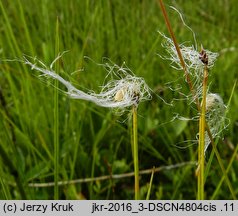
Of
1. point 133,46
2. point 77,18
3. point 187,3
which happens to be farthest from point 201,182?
point 187,3

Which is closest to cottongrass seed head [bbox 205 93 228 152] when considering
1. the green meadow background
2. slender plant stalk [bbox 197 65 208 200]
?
slender plant stalk [bbox 197 65 208 200]

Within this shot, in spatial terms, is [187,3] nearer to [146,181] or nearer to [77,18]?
[77,18]

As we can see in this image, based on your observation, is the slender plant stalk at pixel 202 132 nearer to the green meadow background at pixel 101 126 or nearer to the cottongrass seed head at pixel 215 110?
the cottongrass seed head at pixel 215 110

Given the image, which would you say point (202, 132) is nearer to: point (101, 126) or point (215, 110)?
point (215, 110)

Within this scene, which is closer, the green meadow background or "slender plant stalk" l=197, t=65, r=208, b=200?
"slender plant stalk" l=197, t=65, r=208, b=200

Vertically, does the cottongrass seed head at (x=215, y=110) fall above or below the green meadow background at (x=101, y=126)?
above

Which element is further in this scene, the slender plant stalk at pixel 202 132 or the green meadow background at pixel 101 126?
the green meadow background at pixel 101 126

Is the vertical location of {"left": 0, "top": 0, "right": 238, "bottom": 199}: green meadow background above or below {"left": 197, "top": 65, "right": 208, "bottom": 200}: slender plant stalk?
below

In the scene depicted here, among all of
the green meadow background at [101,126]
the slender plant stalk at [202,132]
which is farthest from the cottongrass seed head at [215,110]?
the green meadow background at [101,126]

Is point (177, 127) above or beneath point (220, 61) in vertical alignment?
beneath

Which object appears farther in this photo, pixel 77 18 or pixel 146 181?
→ pixel 77 18

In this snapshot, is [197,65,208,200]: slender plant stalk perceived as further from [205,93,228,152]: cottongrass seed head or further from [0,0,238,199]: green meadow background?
[0,0,238,199]: green meadow background
